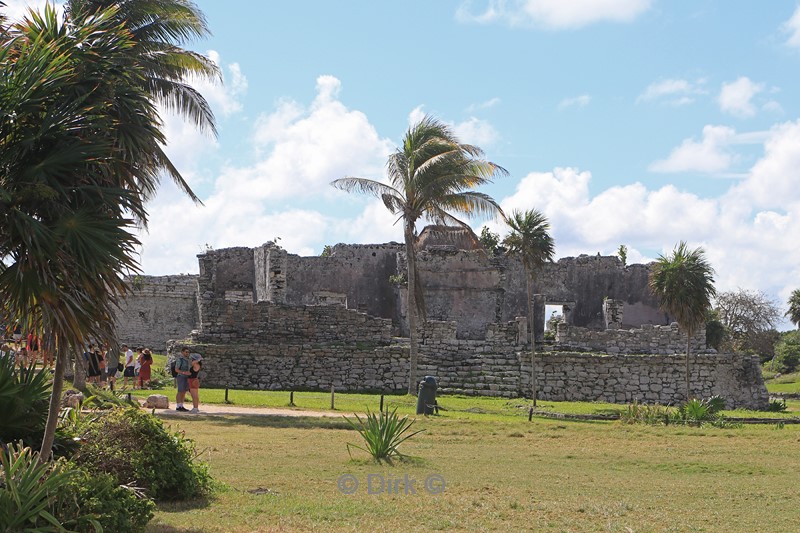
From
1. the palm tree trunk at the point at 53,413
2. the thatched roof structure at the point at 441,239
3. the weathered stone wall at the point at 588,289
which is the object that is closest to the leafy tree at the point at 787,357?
the weathered stone wall at the point at 588,289

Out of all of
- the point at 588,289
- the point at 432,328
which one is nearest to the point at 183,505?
the point at 432,328

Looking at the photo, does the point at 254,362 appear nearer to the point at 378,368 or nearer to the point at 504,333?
the point at 378,368

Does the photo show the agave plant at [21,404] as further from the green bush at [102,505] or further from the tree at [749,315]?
the tree at [749,315]

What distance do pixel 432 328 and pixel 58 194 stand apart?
21135 millimetres

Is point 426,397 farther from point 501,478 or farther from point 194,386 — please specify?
point 501,478

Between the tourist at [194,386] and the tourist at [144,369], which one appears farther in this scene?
the tourist at [144,369]

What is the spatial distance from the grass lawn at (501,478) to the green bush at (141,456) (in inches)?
10.3

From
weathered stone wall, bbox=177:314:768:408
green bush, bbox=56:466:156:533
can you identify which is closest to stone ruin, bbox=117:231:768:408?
weathered stone wall, bbox=177:314:768:408

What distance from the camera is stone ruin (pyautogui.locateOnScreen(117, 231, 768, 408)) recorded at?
2619 centimetres

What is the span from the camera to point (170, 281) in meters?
36.1

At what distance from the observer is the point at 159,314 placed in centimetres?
3572

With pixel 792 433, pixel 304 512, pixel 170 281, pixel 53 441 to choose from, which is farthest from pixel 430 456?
pixel 170 281

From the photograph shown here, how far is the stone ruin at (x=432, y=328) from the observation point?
2619cm

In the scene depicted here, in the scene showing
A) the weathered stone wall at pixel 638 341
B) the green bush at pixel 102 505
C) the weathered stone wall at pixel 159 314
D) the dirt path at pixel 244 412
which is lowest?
the green bush at pixel 102 505
